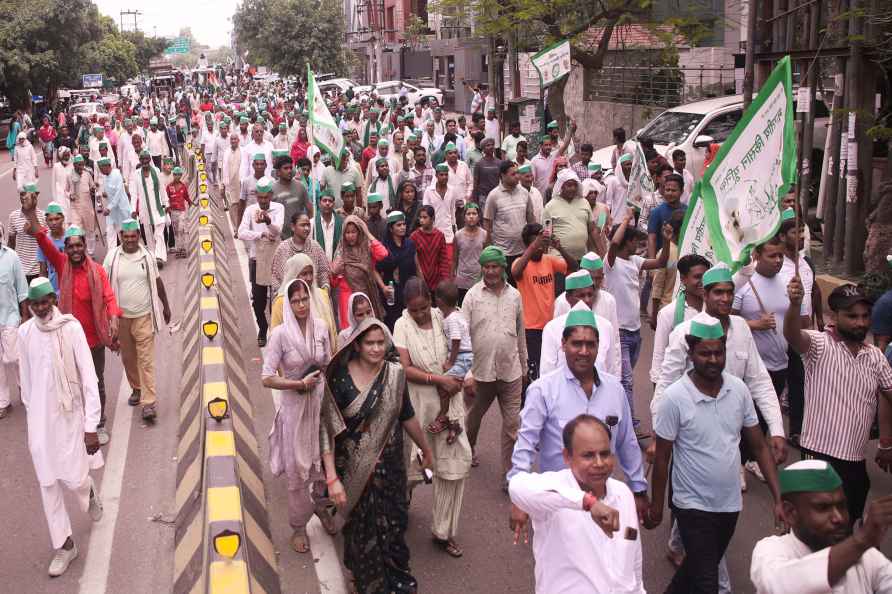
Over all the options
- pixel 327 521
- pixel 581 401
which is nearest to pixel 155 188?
pixel 327 521

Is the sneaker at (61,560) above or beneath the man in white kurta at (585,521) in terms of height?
beneath

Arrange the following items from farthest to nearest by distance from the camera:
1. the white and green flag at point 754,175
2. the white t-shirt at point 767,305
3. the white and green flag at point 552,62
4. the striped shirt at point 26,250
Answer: the white and green flag at point 552,62 < the striped shirt at point 26,250 < the white t-shirt at point 767,305 < the white and green flag at point 754,175

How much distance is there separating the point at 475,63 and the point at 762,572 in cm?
4367

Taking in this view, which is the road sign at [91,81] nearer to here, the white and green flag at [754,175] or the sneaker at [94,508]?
the sneaker at [94,508]

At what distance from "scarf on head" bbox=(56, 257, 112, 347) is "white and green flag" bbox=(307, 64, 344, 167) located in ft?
15.2

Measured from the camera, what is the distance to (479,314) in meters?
6.41

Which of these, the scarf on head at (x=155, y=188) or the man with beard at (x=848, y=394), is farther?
the scarf on head at (x=155, y=188)

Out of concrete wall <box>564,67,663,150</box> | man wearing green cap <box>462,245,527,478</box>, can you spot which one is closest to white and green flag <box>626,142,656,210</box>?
man wearing green cap <box>462,245,527,478</box>

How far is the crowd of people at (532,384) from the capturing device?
3.52 meters

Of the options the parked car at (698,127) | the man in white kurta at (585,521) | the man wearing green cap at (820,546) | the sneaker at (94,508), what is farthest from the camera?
the parked car at (698,127)

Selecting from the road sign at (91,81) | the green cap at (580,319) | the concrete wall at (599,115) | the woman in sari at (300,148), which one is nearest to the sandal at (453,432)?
the green cap at (580,319)

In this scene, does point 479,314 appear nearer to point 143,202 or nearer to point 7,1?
point 143,202

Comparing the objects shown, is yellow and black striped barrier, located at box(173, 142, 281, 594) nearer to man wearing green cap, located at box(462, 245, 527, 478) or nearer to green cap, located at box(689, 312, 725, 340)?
man wearing green cap, located at box(462, 245, 527, 478)

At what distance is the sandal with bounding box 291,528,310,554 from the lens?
5930mm
